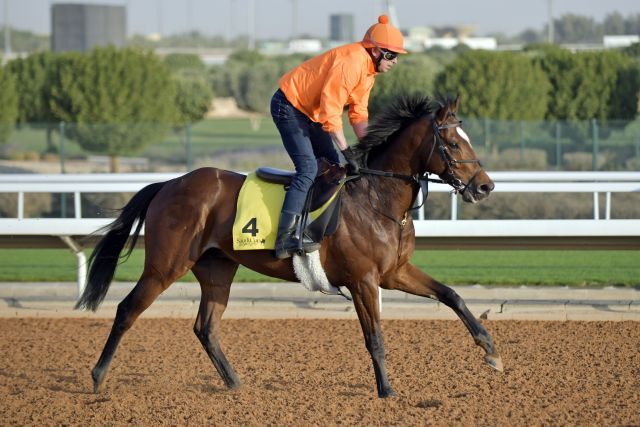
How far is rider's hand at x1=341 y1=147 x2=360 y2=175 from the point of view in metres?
6.41

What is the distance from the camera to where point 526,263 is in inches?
503

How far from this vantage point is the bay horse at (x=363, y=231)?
627 centimetres

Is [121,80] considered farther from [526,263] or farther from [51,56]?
[526,263]

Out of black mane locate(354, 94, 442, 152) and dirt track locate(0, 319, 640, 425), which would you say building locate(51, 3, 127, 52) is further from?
black mane locate(354, 94, 442, 152)

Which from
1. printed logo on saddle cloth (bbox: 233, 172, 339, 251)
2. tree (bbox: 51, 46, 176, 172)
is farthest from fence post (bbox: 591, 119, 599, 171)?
printed logo on saddle cloth (bbox: 233, 172, 339, 251)

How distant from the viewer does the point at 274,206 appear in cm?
654

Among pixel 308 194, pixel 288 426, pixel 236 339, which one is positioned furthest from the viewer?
pixel 236 339

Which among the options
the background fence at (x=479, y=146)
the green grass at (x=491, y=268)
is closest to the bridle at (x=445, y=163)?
the green grass at (x=491, y=268)

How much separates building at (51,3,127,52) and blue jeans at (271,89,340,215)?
184 ft

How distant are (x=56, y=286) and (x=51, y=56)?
28.2 metres

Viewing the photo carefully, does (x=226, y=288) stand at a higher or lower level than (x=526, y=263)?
higher

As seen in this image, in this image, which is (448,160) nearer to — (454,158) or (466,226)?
(454,158)

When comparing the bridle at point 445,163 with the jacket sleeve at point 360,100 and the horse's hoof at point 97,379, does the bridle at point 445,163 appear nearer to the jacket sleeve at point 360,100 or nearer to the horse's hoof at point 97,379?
the jacket sleeve at point 360,100

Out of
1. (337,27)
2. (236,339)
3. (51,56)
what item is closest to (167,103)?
(51,56)
